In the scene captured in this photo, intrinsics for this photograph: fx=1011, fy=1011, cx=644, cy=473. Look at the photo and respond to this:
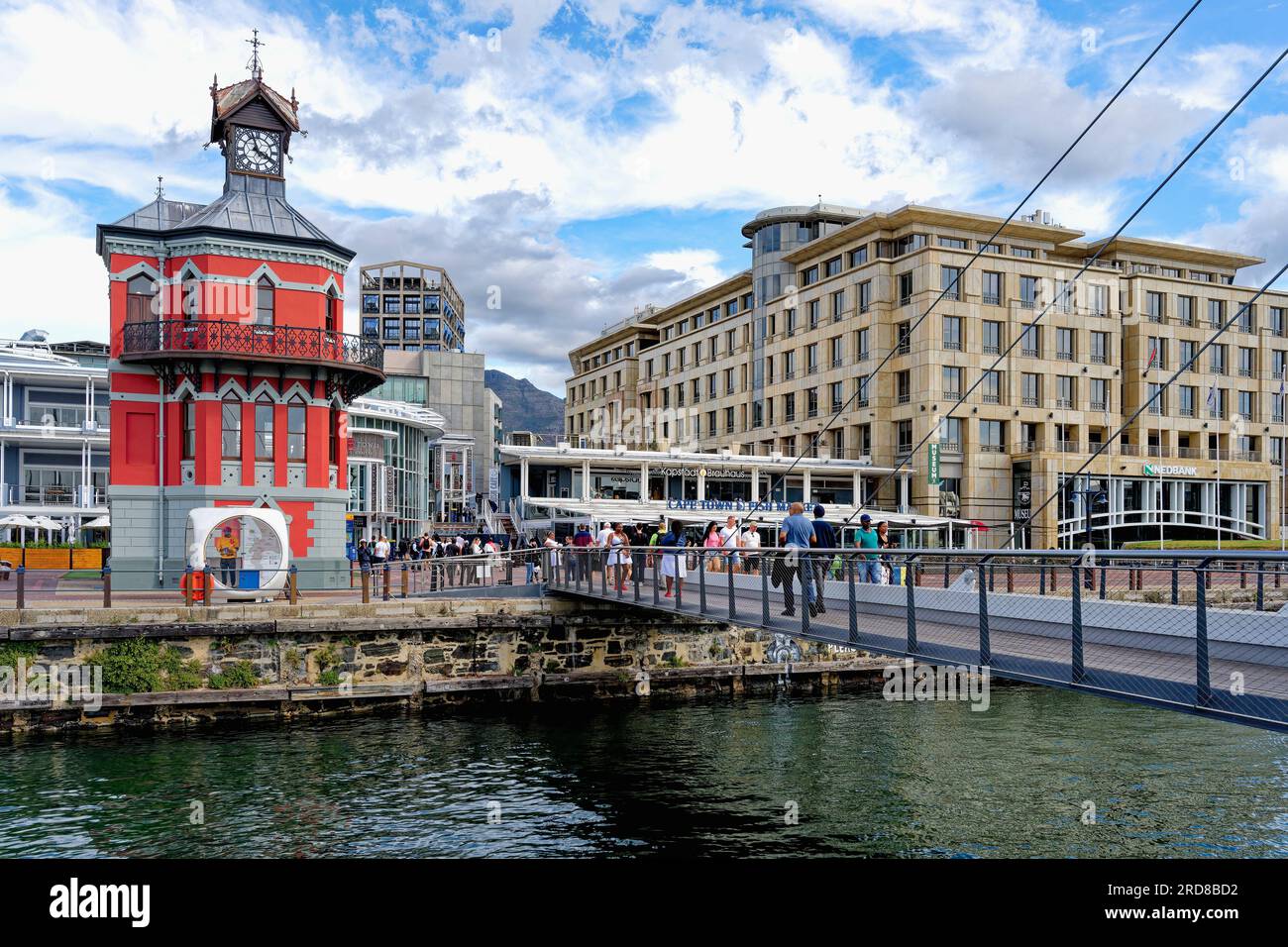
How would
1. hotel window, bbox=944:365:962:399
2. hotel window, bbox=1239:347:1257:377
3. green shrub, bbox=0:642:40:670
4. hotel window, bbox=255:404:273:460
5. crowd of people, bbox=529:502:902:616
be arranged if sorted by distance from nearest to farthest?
crowd of people, bbox=529:502:902:616, green shrub, bbox=0:642:40:670, hotel window, bbox=255:404:273:460, hotel window, bbox=944:365:962:399, hotel window, bbox=1239:347:1257:377

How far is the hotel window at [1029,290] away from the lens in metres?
57.7

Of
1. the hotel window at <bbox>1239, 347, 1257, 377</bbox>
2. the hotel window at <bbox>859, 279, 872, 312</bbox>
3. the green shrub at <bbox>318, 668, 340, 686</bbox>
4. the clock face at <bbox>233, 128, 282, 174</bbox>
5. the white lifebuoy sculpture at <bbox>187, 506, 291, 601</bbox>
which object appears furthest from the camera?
the hotel window at <bbox>1239, 347, 1257, 377</bbox>

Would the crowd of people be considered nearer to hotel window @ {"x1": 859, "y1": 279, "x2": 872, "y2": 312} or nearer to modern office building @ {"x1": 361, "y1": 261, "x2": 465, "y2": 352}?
hotel window @ {"x1": 859, "y1": 279, "x2": 872, "y2": 312}

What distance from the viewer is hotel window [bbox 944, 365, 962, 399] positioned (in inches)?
2194

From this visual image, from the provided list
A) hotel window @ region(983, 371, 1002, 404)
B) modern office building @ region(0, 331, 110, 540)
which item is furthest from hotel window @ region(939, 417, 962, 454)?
modern office building @ region(0, 331, 110, 540)

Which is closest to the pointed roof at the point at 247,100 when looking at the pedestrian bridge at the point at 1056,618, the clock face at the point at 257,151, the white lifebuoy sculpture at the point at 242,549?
the clock face at the point at 257,151

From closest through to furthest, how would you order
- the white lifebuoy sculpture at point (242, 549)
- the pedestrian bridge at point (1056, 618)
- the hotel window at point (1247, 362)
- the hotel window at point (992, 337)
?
1. the pedestrian bridge at point (1056, 618)
2. the white lifebuoy sculpture at point (242, 549)
3. the hotel window at point (992, 337)
4. the hotel window at point (1247, 362)

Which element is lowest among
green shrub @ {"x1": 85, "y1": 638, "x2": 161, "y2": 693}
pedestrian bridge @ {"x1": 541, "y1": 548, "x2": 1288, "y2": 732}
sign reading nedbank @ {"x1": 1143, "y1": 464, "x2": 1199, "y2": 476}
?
green shrub @ {"x1": 85, "y1": 638, "x2": 161, "y2": 693}

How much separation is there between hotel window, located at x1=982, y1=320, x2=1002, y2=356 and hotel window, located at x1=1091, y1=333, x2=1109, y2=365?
6.77 m

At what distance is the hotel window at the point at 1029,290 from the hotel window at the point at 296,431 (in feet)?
142

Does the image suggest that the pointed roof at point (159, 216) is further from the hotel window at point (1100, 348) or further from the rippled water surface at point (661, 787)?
the hotel window at point (1100, 348)

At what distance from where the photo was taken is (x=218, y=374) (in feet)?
91.2

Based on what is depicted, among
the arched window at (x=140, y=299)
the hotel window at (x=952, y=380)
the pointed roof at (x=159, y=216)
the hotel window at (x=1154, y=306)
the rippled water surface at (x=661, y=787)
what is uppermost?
the hotel window at (x=1154, y=306)
